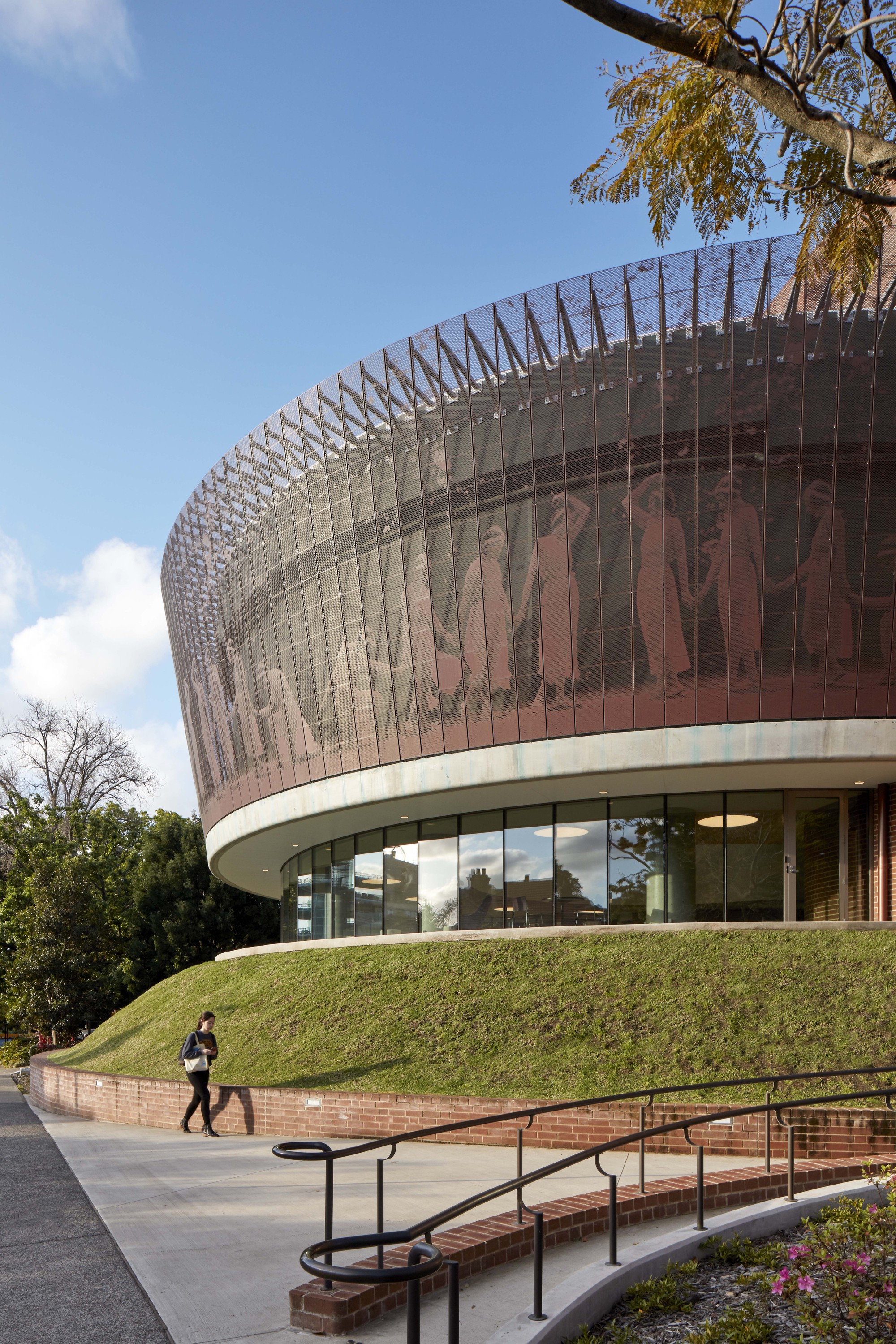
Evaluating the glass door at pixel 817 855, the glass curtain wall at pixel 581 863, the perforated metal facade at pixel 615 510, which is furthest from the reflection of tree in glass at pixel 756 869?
the perforated metal facade at pixel 615 510

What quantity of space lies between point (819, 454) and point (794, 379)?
5.25 ft

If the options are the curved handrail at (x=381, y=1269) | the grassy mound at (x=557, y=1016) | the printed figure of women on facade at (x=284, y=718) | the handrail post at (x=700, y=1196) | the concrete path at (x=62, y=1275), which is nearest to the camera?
the curved handrail at (x=381, y=1269)

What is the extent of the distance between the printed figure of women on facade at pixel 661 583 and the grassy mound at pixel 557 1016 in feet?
17.9

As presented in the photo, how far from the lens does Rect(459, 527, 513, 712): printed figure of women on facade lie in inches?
918

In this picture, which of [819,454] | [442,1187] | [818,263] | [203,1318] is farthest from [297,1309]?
[819,454]

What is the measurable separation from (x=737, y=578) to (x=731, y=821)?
19.2ft

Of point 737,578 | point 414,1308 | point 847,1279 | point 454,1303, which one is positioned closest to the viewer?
point 414,1308

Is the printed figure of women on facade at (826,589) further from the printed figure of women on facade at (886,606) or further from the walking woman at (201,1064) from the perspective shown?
the walking woman at (201,1064)

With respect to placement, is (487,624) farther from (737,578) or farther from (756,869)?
(756,869)

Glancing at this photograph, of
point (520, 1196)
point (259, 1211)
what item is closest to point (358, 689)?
point (259, 1211)

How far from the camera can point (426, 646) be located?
80.5ft

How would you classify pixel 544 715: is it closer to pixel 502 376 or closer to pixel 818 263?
pixel 502 376

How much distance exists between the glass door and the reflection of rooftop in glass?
90 centimetres

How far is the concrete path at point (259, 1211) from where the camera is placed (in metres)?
6.57
